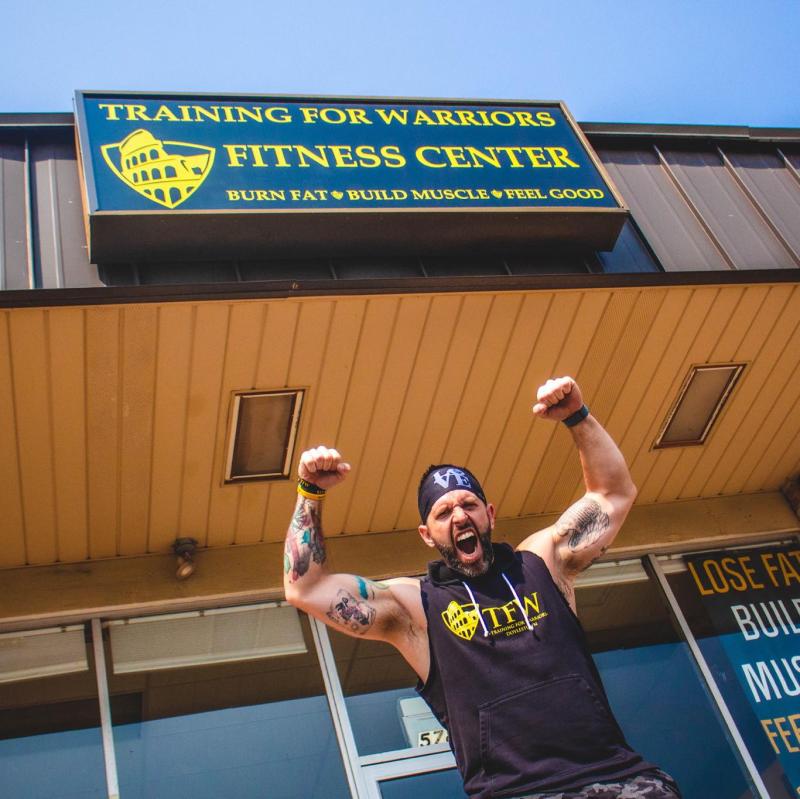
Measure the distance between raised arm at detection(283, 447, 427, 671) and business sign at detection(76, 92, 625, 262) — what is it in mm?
2178

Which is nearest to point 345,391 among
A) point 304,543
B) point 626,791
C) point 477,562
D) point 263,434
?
point 263,434

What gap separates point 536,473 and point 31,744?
11.4 ft

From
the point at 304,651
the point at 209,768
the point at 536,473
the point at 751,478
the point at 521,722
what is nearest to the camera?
the point at 521,722

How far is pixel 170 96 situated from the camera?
587 cm

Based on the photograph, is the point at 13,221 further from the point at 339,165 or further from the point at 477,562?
the point at 477,562

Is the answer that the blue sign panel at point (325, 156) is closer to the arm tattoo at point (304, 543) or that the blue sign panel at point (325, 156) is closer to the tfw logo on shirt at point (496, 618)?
the arm tattoo at point (304, 543)

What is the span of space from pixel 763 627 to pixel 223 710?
12.3 ft

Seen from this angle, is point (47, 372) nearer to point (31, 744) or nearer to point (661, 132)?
point (31, 744)

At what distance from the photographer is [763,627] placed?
7191mm

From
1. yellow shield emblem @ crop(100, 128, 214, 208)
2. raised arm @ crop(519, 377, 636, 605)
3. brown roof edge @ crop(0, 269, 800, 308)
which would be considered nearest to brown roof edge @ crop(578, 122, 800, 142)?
brown roof edge @ crop(0, 269, 800, 308)

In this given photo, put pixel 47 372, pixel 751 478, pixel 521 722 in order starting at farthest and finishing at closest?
pixel 751 478
pixel 47 372
pixel 521 722

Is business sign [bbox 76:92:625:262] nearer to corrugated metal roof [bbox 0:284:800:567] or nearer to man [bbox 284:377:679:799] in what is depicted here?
corrugated metal roof [bbox 0:284:800:567]

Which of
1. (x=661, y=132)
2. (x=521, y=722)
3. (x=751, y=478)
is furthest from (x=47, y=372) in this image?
(x=751, y=478)

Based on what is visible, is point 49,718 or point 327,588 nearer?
point 327,588
